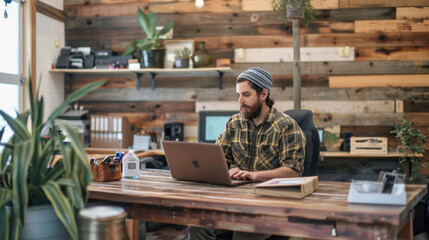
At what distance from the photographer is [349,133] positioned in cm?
490

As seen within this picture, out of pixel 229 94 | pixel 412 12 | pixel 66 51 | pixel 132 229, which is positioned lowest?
pixel 132 229

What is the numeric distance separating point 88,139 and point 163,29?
140cm

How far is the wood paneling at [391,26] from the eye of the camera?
502cm

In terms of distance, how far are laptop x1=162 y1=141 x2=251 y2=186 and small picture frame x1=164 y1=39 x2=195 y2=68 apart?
2.84m

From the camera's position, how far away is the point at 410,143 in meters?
4.81

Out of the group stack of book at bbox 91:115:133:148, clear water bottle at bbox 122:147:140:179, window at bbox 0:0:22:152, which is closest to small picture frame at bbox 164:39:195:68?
stack of book at bbox 91:115:133:148

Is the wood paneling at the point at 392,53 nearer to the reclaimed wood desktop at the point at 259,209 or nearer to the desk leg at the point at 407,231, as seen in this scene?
the reclaimed wood desktop at the point at 259,209

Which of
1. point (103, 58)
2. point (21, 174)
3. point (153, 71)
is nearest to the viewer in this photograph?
point (21, 174)

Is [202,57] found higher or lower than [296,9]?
lower

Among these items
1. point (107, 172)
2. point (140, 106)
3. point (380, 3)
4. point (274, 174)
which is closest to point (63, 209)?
point (107, 172)

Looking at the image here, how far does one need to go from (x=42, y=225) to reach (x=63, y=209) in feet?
0.39

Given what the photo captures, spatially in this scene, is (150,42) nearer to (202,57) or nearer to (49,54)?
(202,57)

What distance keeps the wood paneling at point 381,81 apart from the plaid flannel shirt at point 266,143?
2419mm

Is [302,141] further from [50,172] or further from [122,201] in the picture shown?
[50,172]
